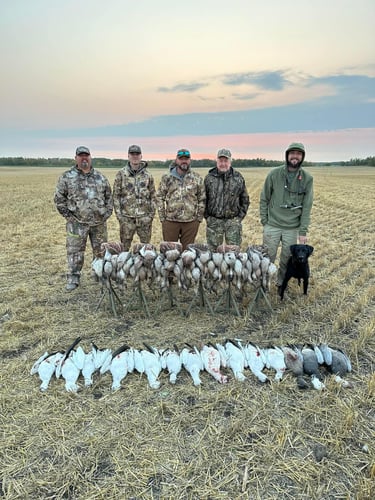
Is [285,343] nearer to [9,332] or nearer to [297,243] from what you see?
[297,243]

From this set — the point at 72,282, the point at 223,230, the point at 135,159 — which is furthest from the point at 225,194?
the point at 72,282

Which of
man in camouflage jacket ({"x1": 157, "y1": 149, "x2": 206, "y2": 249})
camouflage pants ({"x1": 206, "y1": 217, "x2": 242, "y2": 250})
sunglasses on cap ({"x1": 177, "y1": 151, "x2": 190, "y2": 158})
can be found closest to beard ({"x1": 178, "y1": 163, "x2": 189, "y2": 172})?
man in camouflage jacket ({"x1": 157, "y1": 149, "x2": 206, "y2": 249})

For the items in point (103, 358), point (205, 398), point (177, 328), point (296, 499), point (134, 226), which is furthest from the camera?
point (134, 226)

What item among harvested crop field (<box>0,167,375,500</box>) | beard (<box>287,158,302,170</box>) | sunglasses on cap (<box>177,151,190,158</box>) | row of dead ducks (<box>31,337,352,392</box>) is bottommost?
harvested crop field (<box>0,167,375,500</box>)

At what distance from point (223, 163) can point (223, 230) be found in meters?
1.23

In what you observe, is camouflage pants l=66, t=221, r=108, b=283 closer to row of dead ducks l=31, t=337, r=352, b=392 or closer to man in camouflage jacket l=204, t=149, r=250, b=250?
man in camouflage jacket l=204, t=149, r=250, b=250

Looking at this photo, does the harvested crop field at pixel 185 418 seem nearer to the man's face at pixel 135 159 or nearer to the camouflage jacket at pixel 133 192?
the camouflage jacket at pixel 133 192

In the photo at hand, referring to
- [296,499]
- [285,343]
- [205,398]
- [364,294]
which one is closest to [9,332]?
[205,398]

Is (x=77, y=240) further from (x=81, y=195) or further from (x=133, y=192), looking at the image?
(x=133, y=192)

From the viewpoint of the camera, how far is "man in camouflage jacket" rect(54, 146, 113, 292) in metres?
6.73

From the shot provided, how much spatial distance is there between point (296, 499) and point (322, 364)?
1897mm

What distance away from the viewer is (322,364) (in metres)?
4.52

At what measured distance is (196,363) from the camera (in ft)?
14.4

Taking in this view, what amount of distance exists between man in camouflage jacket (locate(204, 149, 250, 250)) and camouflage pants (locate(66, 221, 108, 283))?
2.13 metres
